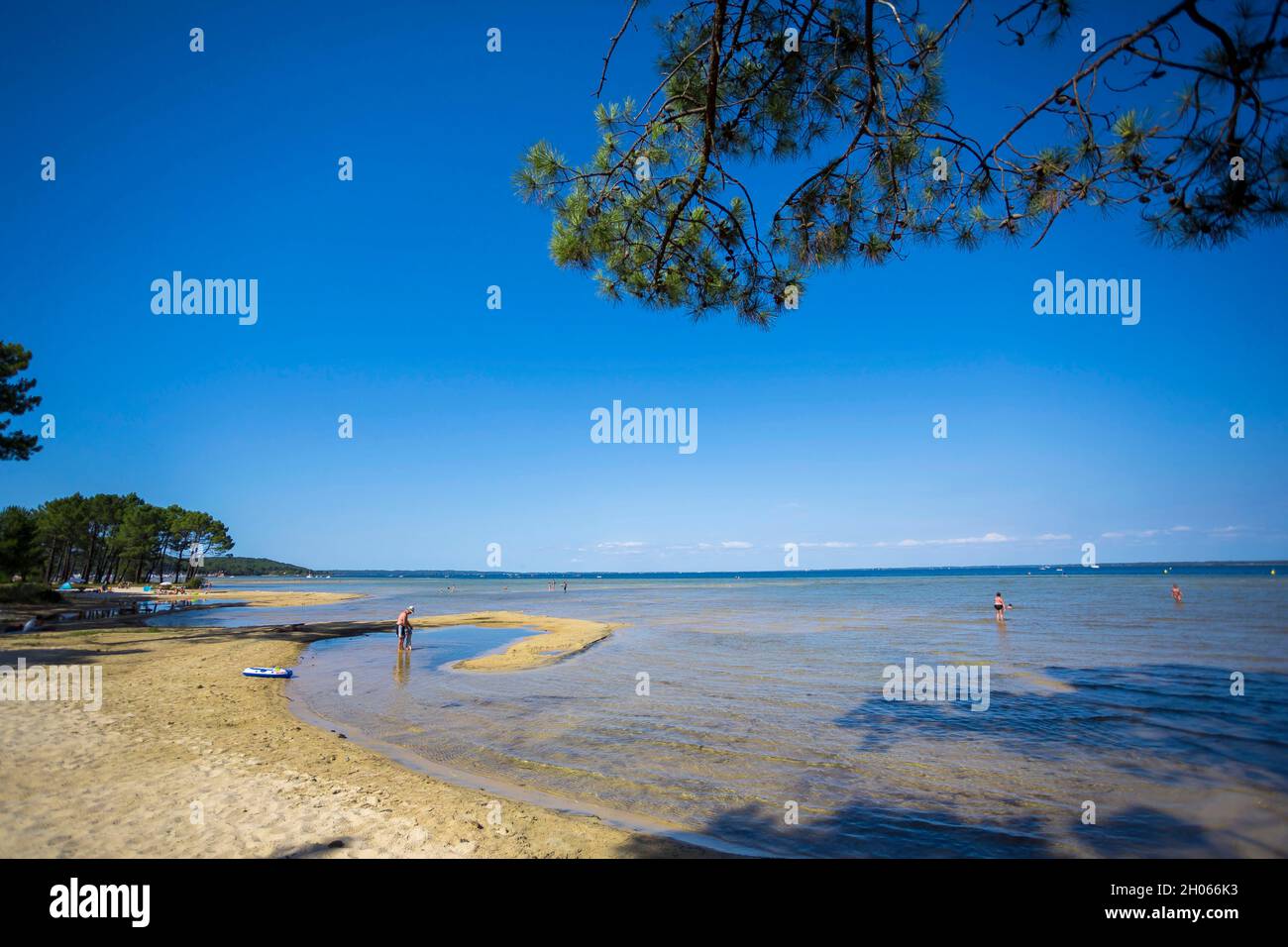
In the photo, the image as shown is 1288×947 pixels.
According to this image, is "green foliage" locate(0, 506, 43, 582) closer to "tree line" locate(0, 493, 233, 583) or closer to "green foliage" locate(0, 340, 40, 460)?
"green foliage" locate(0, 340, 40, 460)

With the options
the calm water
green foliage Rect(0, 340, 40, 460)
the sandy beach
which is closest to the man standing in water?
the calm water

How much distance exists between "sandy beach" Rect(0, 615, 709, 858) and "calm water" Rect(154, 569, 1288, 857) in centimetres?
111

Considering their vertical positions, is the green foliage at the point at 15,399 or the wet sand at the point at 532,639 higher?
the green foliage at the point at 15,399

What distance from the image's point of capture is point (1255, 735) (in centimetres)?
998

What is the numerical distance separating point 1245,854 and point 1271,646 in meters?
21.2

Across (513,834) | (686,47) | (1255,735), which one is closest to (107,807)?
(513,834)

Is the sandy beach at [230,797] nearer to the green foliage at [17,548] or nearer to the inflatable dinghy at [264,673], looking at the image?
the inflatable dinghy at [264,673]

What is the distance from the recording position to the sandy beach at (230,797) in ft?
18.0

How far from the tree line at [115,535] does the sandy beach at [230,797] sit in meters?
79.5

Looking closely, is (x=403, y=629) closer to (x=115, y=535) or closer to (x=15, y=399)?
(x=15, y=399)

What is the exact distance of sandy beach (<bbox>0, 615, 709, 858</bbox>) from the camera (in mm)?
5488

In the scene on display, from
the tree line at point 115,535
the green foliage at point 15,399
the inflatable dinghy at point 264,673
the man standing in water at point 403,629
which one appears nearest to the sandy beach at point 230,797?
the inflatable dinghy at point 264,673
